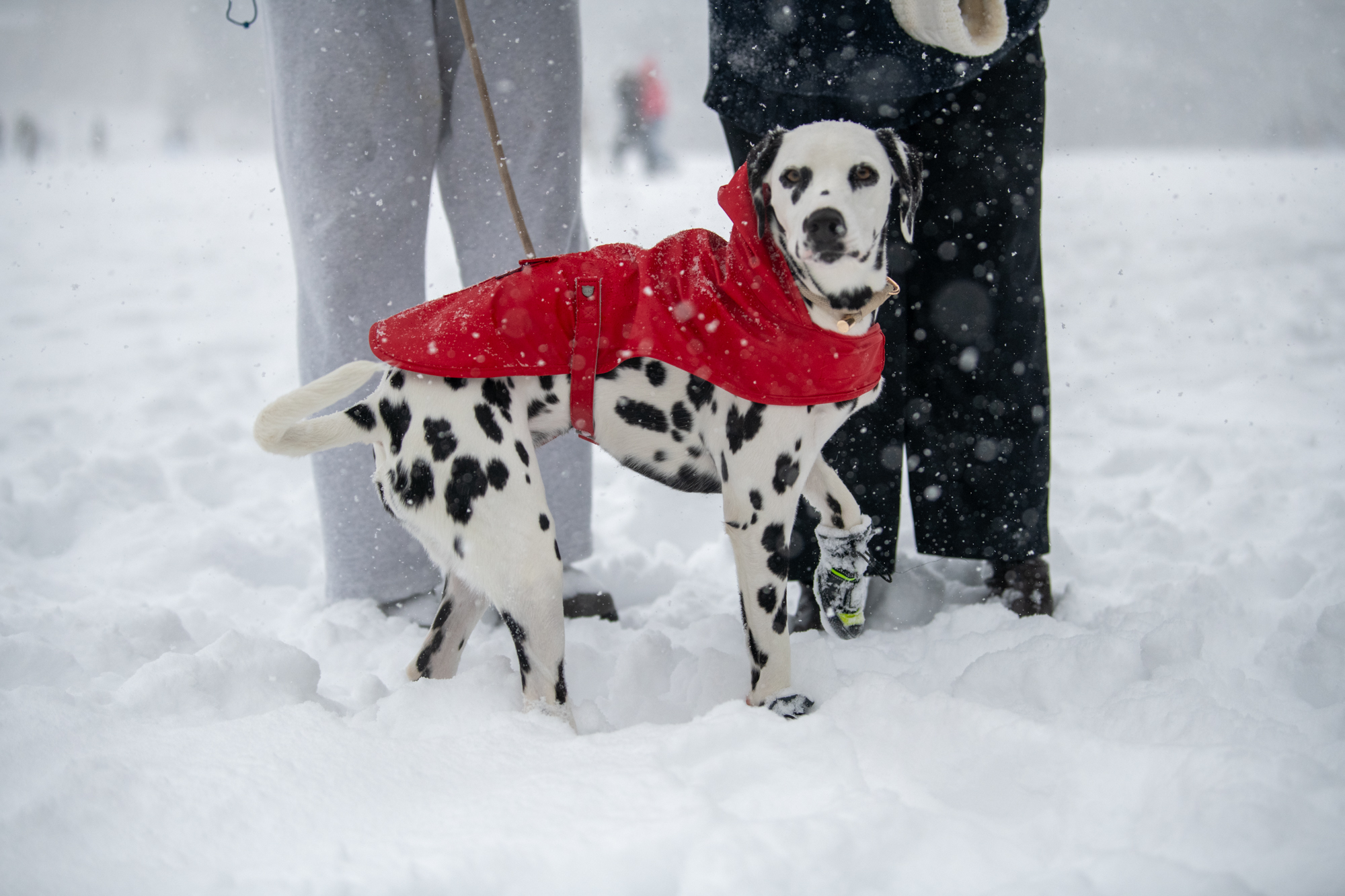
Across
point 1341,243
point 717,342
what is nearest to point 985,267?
point 717,342

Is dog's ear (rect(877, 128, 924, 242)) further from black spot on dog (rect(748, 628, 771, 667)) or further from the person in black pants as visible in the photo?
black spot on dog (rect(748, 628, 771, 667))

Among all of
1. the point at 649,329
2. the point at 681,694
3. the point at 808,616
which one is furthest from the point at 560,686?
the point at 808,616

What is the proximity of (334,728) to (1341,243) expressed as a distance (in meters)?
7.98

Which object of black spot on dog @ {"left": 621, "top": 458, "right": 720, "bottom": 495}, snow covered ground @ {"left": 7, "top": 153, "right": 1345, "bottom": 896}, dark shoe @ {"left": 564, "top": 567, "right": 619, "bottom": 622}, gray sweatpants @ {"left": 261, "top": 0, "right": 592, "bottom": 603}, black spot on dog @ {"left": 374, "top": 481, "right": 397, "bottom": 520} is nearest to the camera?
snow covered ground @ {"left": 7, "top": 153, "right": 1345, "bottom": 896}

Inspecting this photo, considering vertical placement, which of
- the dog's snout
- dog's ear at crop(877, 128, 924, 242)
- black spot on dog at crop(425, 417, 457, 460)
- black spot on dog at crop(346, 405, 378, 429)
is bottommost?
black spot on dog at crop(425, 417, 457, 460)

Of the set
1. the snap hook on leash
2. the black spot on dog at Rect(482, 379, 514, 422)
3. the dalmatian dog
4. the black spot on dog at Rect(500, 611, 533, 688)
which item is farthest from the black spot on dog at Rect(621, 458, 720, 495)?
the snap hook on leash

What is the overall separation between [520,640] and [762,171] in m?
1.18

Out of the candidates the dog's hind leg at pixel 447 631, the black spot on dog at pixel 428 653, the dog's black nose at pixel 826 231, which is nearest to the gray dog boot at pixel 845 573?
the dog's black nose at pixel 826 231

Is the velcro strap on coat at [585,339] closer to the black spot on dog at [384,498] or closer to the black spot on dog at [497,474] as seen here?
the black spot on dog at [497,474]

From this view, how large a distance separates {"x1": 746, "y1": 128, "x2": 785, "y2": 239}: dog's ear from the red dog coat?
2 cm

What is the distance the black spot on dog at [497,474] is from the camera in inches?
64.9

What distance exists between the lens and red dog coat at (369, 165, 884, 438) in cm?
166

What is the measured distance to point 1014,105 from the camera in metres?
2.13

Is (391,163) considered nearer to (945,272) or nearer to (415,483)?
(415,483)
